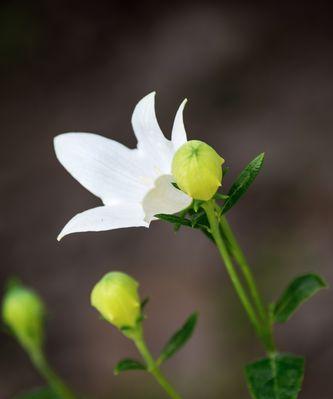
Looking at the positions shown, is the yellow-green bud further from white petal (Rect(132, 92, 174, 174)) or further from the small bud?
the small bud

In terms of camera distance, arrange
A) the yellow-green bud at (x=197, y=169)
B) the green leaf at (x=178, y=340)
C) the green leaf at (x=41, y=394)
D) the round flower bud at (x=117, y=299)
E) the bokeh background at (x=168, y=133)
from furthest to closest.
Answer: the bokeh background at (x=168, y=133), the green leaf at (x=41, y=394), the green leaf at (x=178, y=340), the round flower bud at (x=117, y=299), the yellow-green bud at (x=197, y=169)

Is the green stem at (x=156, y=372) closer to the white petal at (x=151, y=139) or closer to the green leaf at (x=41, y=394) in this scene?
the white petal at (x=151, y=139)

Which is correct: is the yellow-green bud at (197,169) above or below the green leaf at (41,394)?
below

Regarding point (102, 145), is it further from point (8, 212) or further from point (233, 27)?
point (233, 27)

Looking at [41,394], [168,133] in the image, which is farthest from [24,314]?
[168,133]

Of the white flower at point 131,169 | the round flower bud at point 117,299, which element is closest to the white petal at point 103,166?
the white flower at point 131,169

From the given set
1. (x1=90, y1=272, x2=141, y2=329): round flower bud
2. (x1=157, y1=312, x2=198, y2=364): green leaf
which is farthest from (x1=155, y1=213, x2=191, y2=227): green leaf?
(x1=157, y1=312, x2=198, y2=364): green leaf
